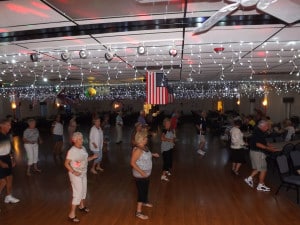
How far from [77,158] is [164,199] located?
78.5 inches

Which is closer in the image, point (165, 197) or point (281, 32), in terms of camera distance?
Answer: point (281, 32)

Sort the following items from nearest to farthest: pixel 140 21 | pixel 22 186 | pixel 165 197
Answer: pixel 140 21
pixel 165 197
pixel 22 186

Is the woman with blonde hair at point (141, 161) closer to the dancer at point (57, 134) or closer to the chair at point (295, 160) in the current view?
the chair at point (295, 160)

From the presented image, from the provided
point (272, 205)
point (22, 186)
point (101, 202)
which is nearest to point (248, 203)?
point (272, 205)

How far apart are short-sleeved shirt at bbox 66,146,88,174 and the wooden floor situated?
0.88 m

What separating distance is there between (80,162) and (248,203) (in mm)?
3127

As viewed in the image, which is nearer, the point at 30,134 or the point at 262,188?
the point at 262,188

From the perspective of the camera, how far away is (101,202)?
17.8 feet

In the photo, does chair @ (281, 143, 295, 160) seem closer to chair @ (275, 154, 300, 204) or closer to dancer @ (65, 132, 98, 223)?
chair @ (275, 154, 300, 204)

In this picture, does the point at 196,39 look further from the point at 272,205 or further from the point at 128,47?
the point at 272,205

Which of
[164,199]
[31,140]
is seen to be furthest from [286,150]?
[31,140]

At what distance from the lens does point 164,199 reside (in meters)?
5.53

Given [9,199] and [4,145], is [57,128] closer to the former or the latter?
[9,199]

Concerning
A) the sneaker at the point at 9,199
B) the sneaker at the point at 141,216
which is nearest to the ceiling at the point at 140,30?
the sneaker at the point at 9,199
